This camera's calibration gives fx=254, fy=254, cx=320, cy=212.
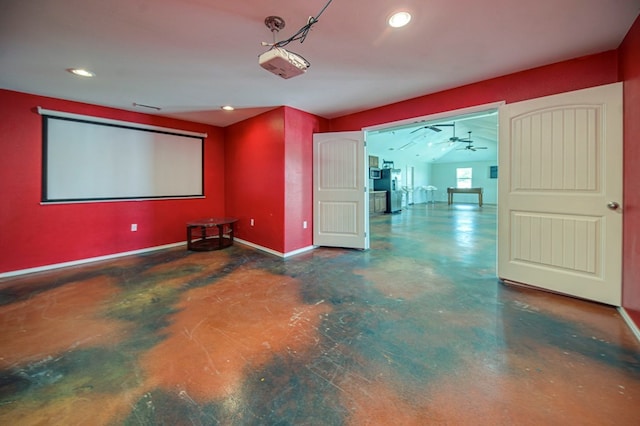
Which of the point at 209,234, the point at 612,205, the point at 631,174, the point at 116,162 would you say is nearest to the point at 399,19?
the point at 631,174

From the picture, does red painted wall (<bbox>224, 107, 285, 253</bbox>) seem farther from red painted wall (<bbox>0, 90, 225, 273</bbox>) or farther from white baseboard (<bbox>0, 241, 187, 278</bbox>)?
white baseboard (<bbox>0, 241, 187, 278</bbox>)

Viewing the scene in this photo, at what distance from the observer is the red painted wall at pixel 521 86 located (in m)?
2.33

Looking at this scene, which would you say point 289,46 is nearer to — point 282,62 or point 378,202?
point 282,62

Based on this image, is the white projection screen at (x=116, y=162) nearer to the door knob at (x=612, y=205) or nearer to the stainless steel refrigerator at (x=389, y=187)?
the door knob at (x=612, y=205)

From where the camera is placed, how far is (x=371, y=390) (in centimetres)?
134

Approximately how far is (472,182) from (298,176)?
41.9 feet

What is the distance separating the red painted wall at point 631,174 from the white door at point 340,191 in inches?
107

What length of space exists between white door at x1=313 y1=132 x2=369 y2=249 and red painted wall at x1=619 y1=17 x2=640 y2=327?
271 centimetres

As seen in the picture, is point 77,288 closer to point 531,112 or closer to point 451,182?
point 531,112

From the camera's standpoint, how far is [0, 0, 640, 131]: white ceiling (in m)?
1.75

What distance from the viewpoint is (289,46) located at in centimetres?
221

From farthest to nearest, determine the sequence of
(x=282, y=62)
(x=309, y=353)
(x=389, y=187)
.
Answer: (x=389, y=187)
(x=282, y=62)
(x=309, y=353)

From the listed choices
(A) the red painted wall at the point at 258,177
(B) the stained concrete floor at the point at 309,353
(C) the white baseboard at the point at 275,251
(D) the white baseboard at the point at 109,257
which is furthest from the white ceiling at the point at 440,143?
(B) the stained concrete floor at the point at 309,353

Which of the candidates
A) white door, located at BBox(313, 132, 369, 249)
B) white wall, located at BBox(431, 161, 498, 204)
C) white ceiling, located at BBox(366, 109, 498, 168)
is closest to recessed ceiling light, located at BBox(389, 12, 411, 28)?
white door, located at BBox(313, 132, 369, 249)
